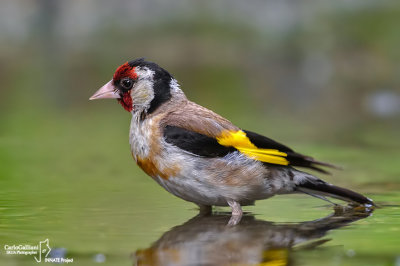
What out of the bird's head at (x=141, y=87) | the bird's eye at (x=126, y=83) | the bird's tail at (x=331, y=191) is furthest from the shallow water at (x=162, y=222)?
the bird's eye at (x=126, y=83)

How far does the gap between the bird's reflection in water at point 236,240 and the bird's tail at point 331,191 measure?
0.32ft

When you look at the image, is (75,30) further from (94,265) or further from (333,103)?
(94,265)

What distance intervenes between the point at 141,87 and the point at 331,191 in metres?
1.76

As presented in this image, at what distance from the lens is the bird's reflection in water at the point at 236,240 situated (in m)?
4.85

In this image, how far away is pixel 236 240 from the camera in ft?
17.9

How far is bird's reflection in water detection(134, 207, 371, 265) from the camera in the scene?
485 centimetres

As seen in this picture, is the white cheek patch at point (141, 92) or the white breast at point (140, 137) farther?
the white cheek patch at point (141, 92)

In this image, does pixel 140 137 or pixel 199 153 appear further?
pixel 140 137

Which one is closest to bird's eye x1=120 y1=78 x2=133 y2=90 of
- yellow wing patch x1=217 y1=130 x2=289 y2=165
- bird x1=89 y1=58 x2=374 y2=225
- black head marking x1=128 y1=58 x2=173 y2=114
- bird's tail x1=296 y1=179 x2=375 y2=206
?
bird x1=89 y1=58 x2=374 y2=225

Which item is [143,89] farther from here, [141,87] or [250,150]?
[250,150]

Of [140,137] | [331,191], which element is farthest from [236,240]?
[331,191]

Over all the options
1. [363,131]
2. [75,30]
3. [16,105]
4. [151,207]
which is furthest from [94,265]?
[75,30]

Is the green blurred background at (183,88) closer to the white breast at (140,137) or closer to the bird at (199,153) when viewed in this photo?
the bird at (199,153)

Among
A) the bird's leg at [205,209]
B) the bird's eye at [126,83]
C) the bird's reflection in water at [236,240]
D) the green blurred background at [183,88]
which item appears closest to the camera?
the bird's reflection in water at [236,240]
